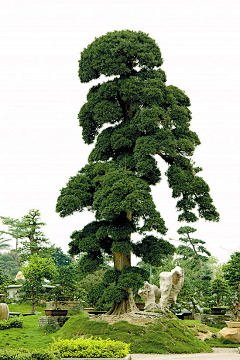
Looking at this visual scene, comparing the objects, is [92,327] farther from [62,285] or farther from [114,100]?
[114,100]

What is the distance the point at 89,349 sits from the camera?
31.0 feet

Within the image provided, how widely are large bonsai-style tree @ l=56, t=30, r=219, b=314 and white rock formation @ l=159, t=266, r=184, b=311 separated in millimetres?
846

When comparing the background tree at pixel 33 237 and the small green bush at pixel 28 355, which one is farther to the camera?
the background tree at pixel 33 237

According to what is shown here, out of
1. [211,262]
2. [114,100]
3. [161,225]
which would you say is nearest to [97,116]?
[114,100]

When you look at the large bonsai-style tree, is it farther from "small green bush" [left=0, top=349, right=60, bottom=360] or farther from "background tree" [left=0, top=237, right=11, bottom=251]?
"background tree" [left=0, top=237, right=11, bottom=251]

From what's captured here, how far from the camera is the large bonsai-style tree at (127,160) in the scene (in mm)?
16094

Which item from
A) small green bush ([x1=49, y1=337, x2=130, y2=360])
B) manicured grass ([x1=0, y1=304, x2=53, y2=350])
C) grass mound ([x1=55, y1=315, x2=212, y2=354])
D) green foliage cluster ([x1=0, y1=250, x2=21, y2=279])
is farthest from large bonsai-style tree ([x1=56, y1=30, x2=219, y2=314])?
green foliage cluster ([x1=0, y1=250, x2=21, y2=279])

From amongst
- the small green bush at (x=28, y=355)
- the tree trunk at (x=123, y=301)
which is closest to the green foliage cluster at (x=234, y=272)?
the tree trunk at (x=123, y=301)

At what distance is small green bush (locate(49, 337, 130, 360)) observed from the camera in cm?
930

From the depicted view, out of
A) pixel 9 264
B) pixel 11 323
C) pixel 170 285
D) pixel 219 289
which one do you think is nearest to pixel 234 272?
pixel 219 289

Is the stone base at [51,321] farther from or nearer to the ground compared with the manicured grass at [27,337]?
farther from the ground

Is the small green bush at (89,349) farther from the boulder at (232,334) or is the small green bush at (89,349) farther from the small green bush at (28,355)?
the boulder at (232,334)

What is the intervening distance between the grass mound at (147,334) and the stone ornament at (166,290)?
35.1 inches

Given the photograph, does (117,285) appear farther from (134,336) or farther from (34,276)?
(34,276)
